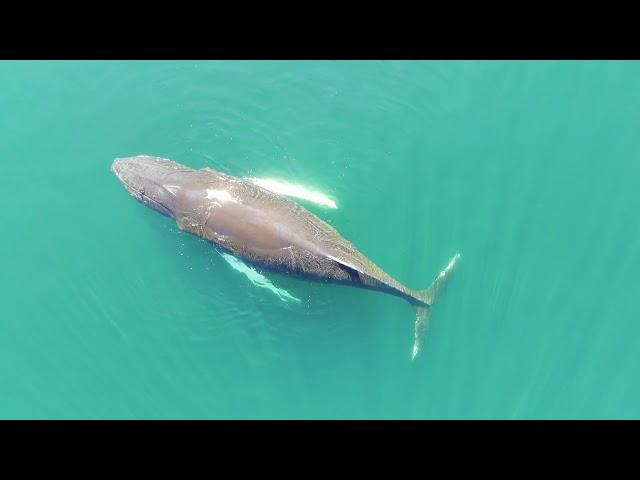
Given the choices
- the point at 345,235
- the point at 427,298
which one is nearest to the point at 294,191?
the point at 345,235

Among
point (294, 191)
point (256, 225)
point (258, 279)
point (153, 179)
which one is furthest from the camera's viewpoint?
point (294, 191)

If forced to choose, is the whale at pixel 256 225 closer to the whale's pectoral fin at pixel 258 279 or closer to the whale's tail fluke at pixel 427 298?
the whale's tail fluke at pixel 427 298

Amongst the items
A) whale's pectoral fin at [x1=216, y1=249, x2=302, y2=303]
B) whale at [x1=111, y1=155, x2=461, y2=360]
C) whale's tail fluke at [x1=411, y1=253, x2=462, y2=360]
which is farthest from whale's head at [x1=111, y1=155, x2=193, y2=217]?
whale's tail fluke at [x1=411, y1=253, x2=462, y2=360]

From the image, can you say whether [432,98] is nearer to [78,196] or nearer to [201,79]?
[201,79]

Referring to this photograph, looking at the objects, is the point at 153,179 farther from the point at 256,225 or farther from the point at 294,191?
the point at 294,191

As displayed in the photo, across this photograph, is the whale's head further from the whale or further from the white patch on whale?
the white patch on whale

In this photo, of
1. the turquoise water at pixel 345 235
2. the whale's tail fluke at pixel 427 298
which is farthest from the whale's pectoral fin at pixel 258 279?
the whale's tail fluke at pixel 427 298
